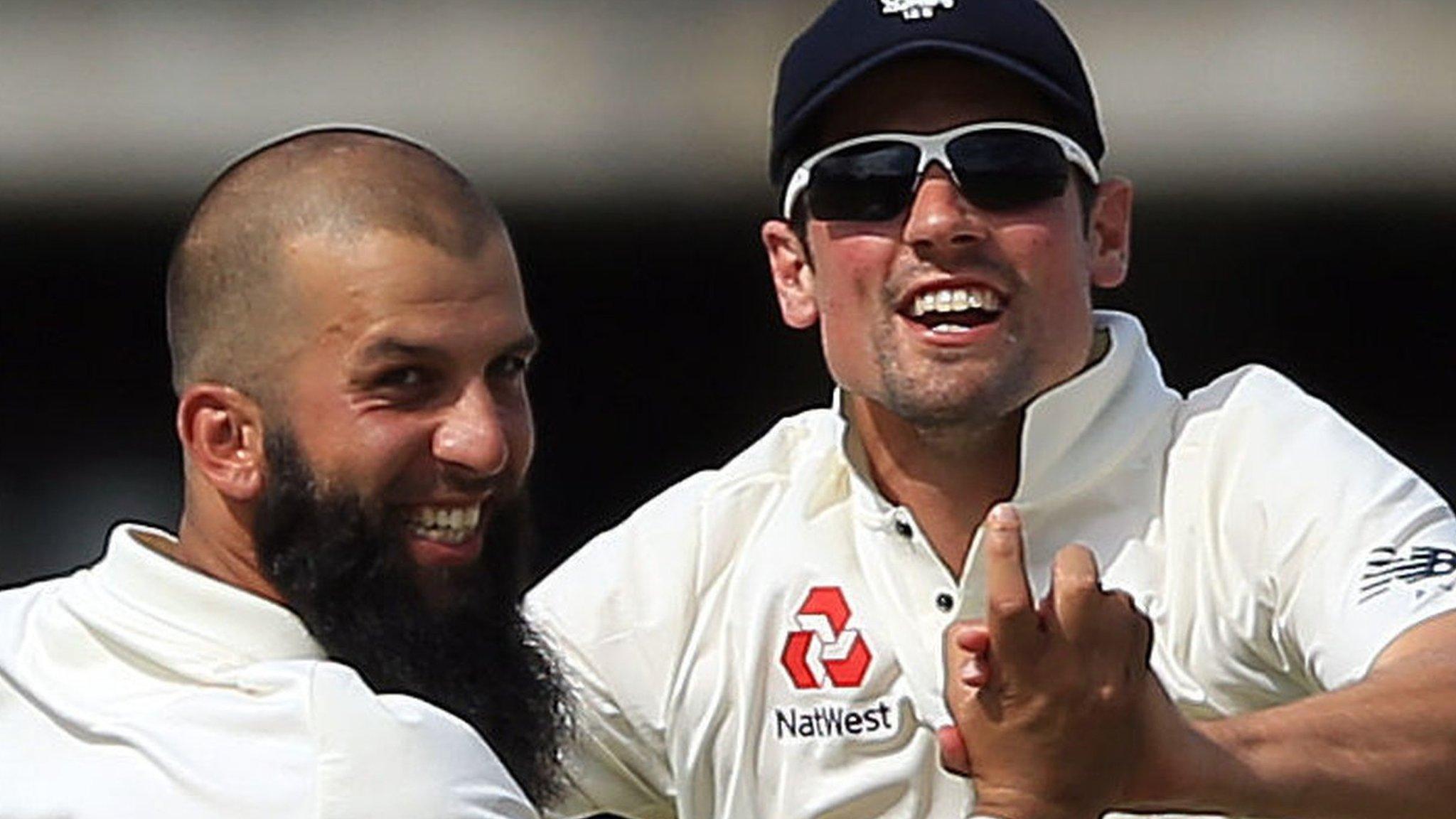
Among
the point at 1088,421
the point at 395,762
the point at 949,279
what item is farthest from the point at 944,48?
the point at 395,762

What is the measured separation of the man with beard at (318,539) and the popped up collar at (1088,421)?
58 cm

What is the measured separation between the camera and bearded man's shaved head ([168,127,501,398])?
3049 mm

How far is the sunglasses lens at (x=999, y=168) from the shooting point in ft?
11.3

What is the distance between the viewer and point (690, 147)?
Result: 334 inches

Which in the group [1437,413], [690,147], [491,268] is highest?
[491,268]

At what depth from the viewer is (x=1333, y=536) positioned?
3359 millimetres

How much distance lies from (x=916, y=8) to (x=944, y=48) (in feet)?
0.23

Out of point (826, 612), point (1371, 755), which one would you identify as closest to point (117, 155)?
point (826, 612)

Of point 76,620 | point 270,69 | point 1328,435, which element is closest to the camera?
point 76,620

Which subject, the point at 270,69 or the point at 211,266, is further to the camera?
the point at 270,69

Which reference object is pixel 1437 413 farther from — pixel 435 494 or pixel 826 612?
pixel 435 494

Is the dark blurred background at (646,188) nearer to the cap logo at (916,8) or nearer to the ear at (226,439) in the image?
the cap logo at (916,8)

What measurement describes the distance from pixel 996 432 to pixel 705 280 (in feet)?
17.5

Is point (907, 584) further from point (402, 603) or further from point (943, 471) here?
point (402, 603)
